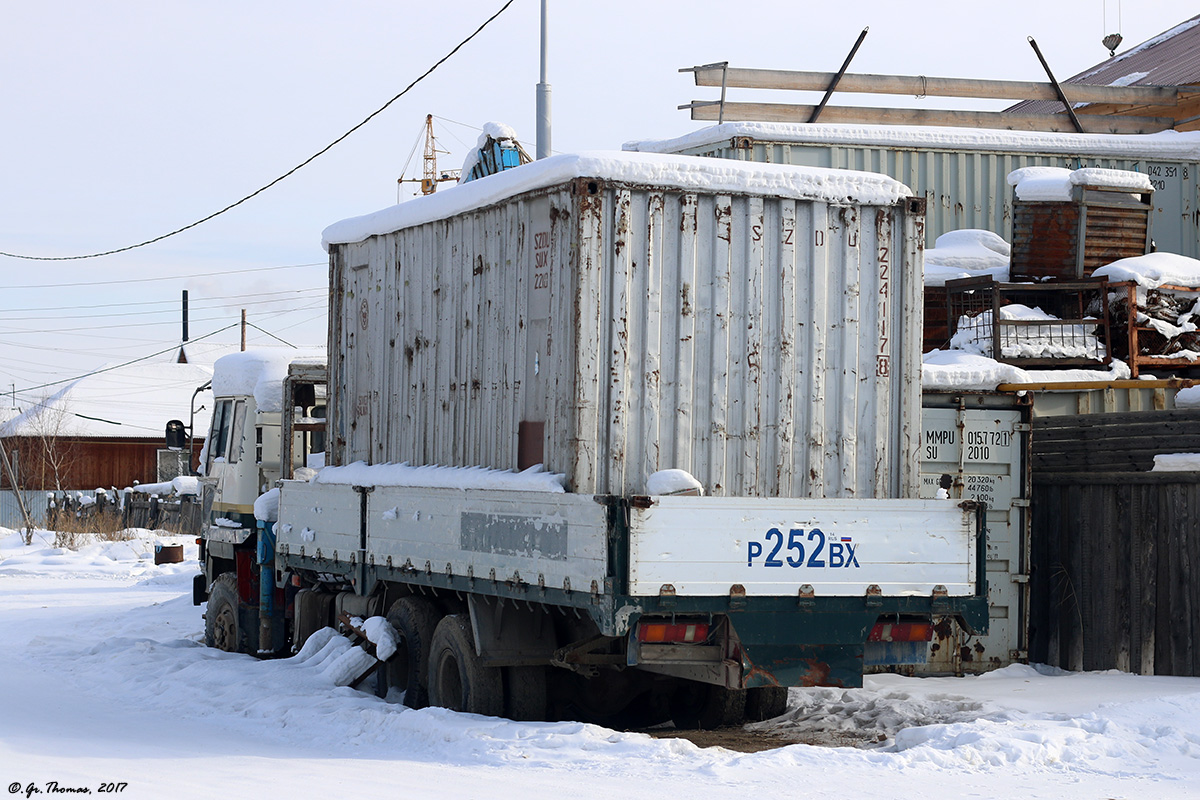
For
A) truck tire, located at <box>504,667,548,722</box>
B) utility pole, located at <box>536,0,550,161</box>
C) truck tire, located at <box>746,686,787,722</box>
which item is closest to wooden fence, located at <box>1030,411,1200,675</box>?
truck tire, located at <box>746,686,787,722</box>

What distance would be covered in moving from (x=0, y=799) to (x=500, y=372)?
13.7ft

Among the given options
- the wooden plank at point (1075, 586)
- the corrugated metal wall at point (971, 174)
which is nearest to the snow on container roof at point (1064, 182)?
the corrugated metal wall at point (971, 174)

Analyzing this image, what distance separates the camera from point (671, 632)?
804 centimetres

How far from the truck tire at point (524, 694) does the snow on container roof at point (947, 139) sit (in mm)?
10565

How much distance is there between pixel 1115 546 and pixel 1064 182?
17.6 feet

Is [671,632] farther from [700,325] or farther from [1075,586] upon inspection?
[1075,586]

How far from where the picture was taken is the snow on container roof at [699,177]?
28.0ft

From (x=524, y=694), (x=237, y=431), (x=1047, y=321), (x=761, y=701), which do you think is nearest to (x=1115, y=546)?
(x=1047, y=321)

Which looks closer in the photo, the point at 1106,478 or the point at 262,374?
the point at 1106,478

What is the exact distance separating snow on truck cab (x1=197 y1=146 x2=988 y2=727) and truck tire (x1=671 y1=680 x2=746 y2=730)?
0.02 m

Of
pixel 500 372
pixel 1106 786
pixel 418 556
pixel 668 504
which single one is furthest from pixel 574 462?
pixel 1106 786

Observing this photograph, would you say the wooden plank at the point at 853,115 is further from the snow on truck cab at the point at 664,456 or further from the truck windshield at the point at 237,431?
the snow on truck cab at the point at 664,456

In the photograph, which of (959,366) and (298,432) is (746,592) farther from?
(298,432)

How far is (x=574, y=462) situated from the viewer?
8.50 m
